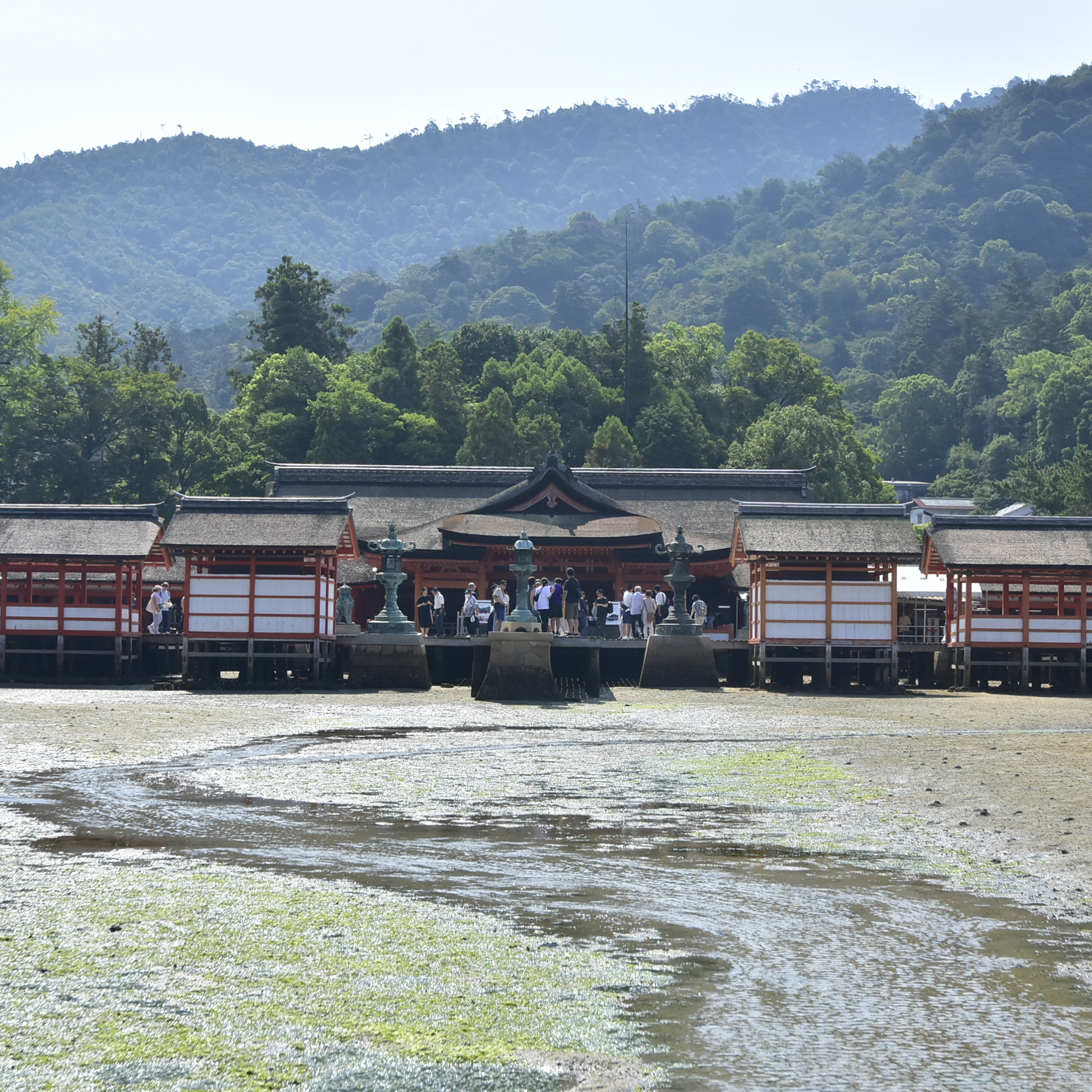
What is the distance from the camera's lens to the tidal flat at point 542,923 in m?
7.10

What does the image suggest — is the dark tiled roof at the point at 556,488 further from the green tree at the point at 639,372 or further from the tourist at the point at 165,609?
the green tree at the point at 639,372

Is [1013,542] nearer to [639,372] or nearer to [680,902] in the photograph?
[680,902]

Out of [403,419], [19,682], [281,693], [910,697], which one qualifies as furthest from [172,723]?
[403,419]

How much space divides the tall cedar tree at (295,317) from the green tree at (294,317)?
0.10ft

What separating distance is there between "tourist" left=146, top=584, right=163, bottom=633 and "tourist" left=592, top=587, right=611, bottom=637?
11850 millimetres

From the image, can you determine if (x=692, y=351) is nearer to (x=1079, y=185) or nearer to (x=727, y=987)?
(x=727, y=987)

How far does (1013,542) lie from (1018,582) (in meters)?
1.33

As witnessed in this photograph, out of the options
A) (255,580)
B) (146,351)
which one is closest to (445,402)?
(146,351)

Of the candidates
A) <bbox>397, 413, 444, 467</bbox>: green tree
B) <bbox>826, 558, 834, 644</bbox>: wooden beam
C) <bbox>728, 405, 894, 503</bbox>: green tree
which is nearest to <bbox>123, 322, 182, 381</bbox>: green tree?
<bbox>397, 413, 444, 467</bbox>: green tree

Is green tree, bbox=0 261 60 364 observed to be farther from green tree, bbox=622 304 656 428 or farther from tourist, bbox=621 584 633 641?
tourist, bbox=621 584 633 641

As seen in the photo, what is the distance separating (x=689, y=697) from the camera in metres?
31.1

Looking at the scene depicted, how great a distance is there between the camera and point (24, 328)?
71.6 meters

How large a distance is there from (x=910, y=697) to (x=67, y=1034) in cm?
2715

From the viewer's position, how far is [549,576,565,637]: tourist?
124 ft
